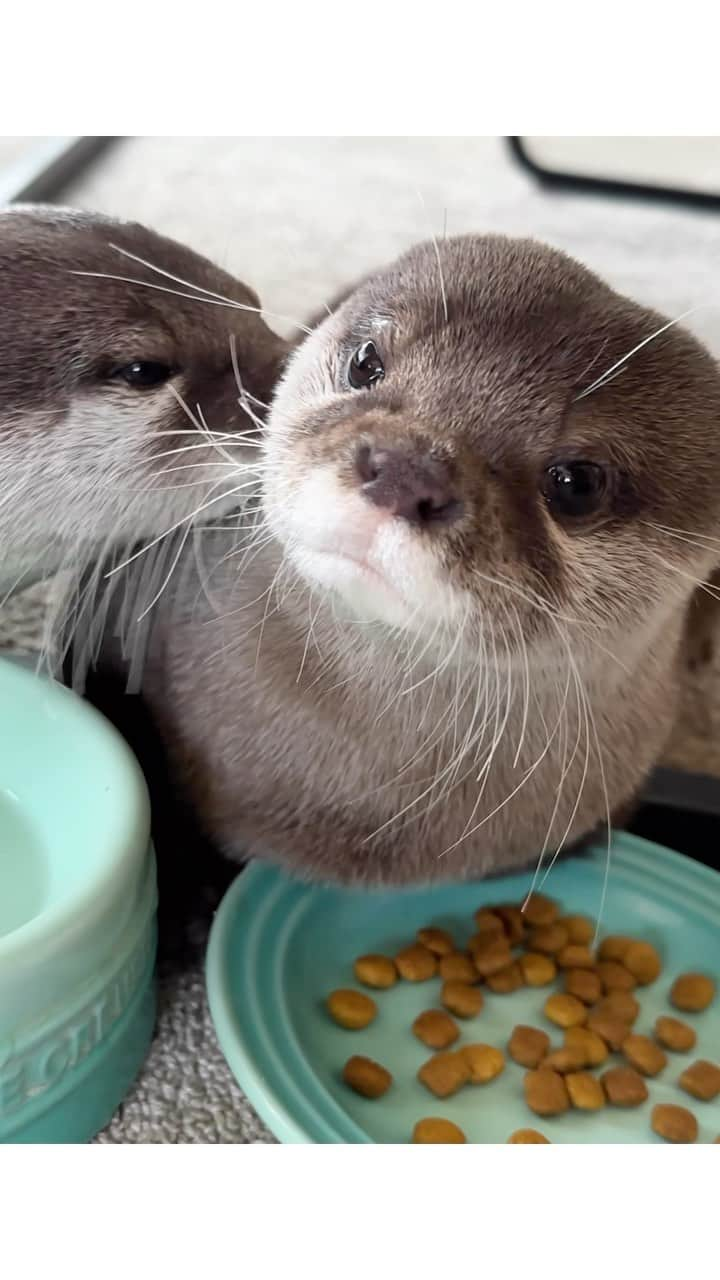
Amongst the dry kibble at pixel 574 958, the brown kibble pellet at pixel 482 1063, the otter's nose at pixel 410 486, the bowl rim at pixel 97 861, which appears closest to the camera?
the otter's nose at pixel 410 486

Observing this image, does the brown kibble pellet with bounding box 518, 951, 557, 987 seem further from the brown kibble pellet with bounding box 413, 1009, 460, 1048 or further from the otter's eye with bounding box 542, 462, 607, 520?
the otter's eye with bounding box 542, 462, 607, 520

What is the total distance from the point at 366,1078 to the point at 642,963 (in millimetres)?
286

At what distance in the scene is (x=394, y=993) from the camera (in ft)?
3.51

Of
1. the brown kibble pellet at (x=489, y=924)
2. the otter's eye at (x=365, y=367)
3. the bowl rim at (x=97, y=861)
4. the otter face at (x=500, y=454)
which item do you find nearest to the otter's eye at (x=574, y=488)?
the otter face at (x=500, y=454)

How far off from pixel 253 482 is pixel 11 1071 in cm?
41

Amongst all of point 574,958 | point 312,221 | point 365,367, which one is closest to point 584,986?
point 574,958

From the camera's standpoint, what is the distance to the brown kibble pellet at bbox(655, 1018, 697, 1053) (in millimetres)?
1046

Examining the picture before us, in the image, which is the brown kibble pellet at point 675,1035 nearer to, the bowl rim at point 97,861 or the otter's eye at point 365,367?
the bowl rim at point 97,861

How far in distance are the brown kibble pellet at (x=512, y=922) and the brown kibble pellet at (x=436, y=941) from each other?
5cm

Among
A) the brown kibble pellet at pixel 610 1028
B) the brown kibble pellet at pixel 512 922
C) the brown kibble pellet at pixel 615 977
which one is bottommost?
the brown kibble pellet at pixel 610 1028

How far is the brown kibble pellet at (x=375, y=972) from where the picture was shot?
3.47ft

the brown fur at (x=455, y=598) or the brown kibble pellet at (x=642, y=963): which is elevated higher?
the brown fur at (x=455, y=598)

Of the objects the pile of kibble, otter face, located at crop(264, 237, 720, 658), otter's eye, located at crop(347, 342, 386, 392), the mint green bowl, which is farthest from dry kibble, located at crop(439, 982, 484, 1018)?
otter's eye, located at crop(347, 342, 386, 392)
